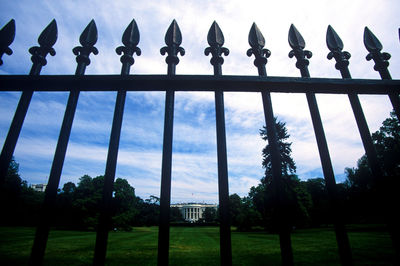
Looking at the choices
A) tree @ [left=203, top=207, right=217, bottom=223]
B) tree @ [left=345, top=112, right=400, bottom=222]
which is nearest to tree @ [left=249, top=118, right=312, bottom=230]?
tree @ [left=345, top=112, right=400, bottom=222]

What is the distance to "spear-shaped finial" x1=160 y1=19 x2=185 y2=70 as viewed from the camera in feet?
5.67

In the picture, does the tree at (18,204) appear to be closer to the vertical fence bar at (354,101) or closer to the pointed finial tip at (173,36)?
the pointed finial tip at (173,36)

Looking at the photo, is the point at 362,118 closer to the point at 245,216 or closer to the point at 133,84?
the point at 133,84

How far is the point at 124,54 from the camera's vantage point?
1.74 meters

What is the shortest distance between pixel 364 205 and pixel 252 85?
1358 inches

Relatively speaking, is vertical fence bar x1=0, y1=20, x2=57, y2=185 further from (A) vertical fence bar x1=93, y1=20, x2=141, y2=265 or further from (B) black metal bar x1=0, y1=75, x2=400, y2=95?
(A) vertical fence bar x1=93, y1=20, x2=141, y2=265

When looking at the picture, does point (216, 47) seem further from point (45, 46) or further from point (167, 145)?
point (45, 46)

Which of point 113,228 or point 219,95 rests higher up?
point 219,95

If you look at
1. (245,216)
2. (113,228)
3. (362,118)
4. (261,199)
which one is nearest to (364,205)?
(261,199)

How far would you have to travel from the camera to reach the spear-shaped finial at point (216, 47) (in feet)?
5.70

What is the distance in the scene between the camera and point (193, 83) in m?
1.63

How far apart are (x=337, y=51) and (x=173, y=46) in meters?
1.49

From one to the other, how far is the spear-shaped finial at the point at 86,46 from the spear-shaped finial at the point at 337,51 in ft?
7.06

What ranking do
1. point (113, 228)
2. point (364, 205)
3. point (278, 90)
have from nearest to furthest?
point (278, 90) → point (364, 205) → point (113, 228)
